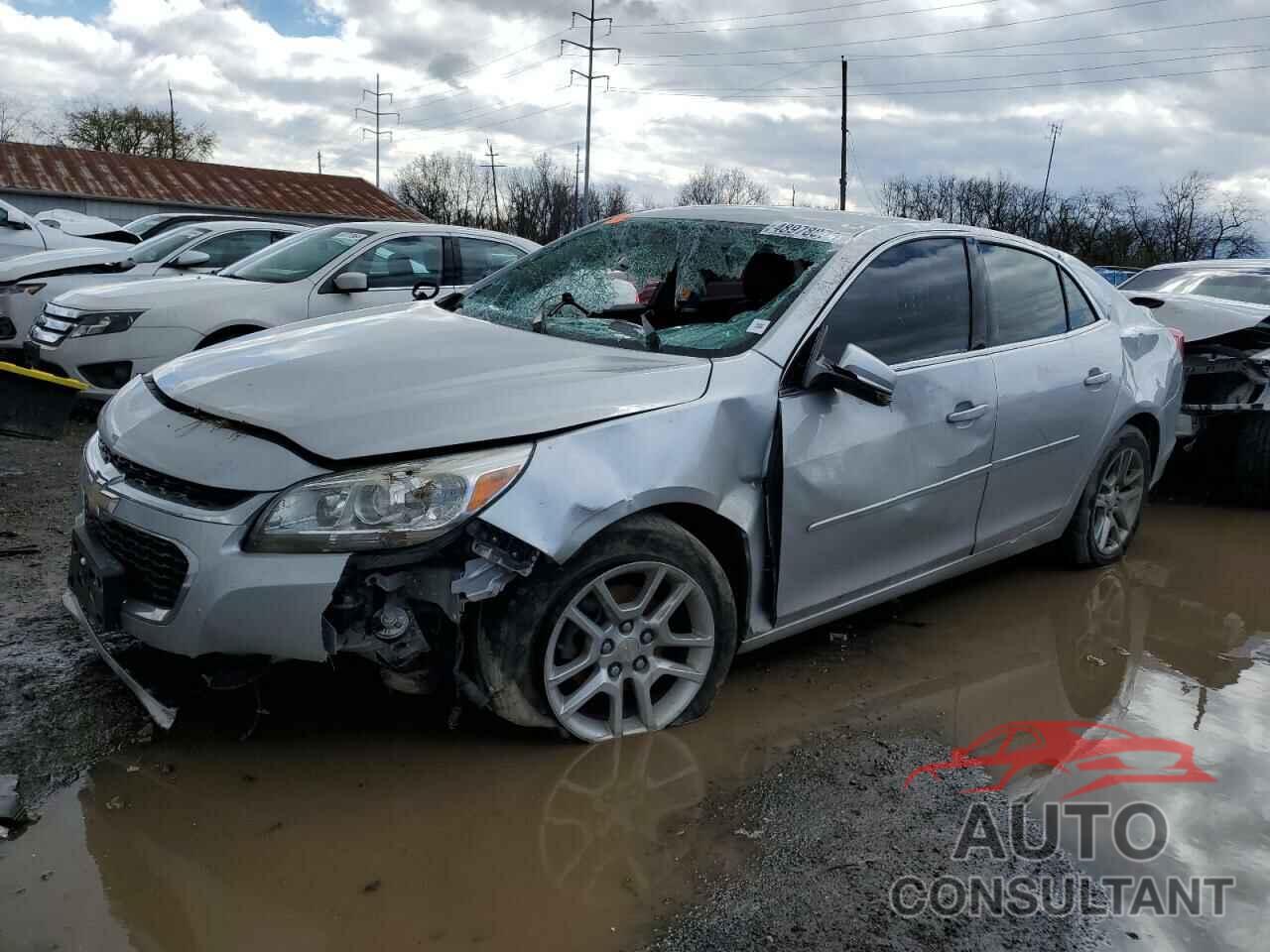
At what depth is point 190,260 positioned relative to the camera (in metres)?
8.88

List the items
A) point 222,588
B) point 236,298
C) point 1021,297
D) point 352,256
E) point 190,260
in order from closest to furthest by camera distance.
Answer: point 222,588
point 1021,297
point 236,298
point 352,256
point 190,260

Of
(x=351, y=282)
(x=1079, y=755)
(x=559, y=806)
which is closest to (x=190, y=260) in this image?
(x=351, y=282)

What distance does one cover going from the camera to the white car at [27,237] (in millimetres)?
11430

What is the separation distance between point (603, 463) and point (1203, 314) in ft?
17.4

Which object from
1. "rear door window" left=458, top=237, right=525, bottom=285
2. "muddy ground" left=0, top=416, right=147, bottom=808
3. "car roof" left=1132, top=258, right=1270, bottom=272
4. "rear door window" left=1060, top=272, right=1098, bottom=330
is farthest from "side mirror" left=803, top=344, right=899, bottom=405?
"car roof" left=1132, top=258, right=1270, bottom=272

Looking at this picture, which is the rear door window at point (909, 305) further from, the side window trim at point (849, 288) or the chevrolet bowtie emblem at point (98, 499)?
the chevrolet bowtie emblem at point (98, 499)

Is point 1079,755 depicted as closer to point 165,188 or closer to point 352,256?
point 352,256

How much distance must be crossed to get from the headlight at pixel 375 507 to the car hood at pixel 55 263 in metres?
7.54

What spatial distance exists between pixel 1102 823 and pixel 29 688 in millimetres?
3221

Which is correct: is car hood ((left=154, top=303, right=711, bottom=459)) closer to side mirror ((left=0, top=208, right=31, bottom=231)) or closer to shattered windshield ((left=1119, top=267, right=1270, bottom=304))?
shattered windshield ((left=1119, top=267, right=1270, bottom=304))

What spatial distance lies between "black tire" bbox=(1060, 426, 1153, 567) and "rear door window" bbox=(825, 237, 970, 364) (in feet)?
4.22

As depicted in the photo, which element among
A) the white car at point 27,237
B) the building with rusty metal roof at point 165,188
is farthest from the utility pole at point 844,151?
the white car at point 27,237

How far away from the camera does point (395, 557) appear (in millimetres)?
2729

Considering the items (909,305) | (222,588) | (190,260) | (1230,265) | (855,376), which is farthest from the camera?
(190,260)
